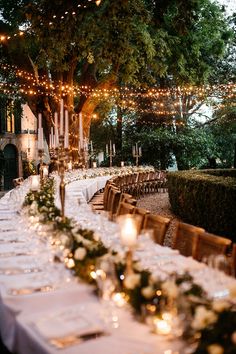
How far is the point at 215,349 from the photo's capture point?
6.80ft

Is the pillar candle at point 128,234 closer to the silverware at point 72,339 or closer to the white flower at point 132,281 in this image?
the white flower at point 132,281

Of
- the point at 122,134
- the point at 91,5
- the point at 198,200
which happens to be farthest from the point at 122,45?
the point at 122,134

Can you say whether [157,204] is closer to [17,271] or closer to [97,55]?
[97,55]

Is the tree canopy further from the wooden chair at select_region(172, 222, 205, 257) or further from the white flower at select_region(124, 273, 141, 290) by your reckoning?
the white flower at select_region(124, 273, 141, 290)

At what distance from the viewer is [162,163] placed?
84.8 ft

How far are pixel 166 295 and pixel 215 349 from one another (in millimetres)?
660

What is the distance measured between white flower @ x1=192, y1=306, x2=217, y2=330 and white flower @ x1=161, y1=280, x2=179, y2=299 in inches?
10.1

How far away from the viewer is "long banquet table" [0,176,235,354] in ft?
8.16

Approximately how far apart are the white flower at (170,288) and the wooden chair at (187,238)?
202 centimetres

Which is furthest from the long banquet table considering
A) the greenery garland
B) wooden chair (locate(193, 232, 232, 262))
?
wooden chair (locate(193, 232, 232, 262))

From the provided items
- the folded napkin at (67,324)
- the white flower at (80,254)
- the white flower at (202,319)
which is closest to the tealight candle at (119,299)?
the folded napkin at (67,324)

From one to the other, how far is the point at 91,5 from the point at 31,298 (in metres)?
6.79

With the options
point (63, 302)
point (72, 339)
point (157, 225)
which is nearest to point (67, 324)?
point (72, 339)

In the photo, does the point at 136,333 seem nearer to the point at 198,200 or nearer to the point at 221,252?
the point at 221,252
